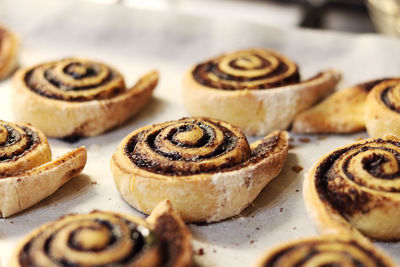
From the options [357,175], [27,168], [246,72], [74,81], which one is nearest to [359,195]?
[357,175]

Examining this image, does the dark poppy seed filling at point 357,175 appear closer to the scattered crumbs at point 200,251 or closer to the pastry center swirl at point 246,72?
the scattered crumbs at point 200,251

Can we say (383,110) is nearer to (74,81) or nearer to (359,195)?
(359,195)

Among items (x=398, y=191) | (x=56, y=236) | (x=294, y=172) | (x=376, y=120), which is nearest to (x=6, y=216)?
(x=56, y=236)

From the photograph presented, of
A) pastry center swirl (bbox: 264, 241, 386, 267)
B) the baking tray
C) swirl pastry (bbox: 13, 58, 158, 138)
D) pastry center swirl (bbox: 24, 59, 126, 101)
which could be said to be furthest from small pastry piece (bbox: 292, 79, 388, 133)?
pastry center swirl (bbox: 264, 241, 386, 267)

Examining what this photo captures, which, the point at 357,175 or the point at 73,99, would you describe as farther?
the point at 73,99

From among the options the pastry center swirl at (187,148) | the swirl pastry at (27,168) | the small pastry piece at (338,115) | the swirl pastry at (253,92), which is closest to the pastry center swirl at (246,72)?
the swirl pastry at (253,92)

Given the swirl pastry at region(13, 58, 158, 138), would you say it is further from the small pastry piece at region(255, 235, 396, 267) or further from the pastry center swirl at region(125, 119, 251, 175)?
the small pastry piece at region(255, 235, 396, 267)

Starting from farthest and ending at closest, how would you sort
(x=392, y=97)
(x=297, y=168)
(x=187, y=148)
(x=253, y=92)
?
(x=253, y=92) < (x=392, y=97) < (x=297, y=168) < (x=187, y=148)
